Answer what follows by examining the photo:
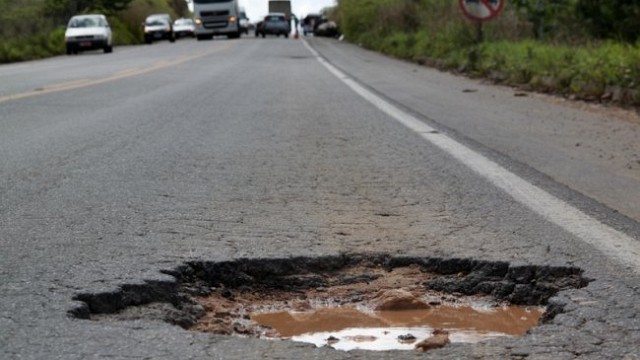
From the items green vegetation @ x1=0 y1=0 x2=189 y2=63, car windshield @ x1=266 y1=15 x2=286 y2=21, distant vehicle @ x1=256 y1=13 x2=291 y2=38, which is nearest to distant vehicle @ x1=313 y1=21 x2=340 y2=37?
distant vehicle @ x1=256 y1=13 x2=291 y2=38

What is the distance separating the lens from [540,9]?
18.8 meters

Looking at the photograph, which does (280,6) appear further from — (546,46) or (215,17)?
(546,46)

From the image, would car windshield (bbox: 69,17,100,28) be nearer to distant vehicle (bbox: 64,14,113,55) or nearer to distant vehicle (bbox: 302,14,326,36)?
distant vehicle (bbox: 64,14,113,55)

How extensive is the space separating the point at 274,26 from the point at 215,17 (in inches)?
368

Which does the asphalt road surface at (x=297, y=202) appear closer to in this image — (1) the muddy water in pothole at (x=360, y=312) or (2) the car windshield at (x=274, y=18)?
(1) the muddy water in pothole at (x=360, y=312)

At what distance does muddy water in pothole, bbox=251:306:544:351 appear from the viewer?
9.79 ft

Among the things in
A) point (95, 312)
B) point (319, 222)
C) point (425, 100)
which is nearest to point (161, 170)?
point (319, 222)

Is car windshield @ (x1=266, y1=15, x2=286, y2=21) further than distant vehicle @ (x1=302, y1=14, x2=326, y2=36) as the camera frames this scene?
No

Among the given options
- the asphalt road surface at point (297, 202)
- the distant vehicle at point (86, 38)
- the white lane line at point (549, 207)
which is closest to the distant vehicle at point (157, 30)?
the distant vehicle at point (86, 38)

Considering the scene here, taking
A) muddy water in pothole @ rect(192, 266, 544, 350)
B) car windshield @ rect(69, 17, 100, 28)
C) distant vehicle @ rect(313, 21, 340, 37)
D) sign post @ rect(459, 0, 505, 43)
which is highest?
sign post @ rect(459, 0, 505, 43)

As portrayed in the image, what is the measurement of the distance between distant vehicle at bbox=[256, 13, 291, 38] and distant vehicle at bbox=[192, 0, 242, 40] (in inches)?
277

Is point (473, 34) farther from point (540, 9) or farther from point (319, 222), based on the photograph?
point (319, 222)

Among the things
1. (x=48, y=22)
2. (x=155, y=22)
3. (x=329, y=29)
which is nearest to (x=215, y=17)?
(x=155, y=22)

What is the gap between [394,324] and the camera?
3.16 metres
